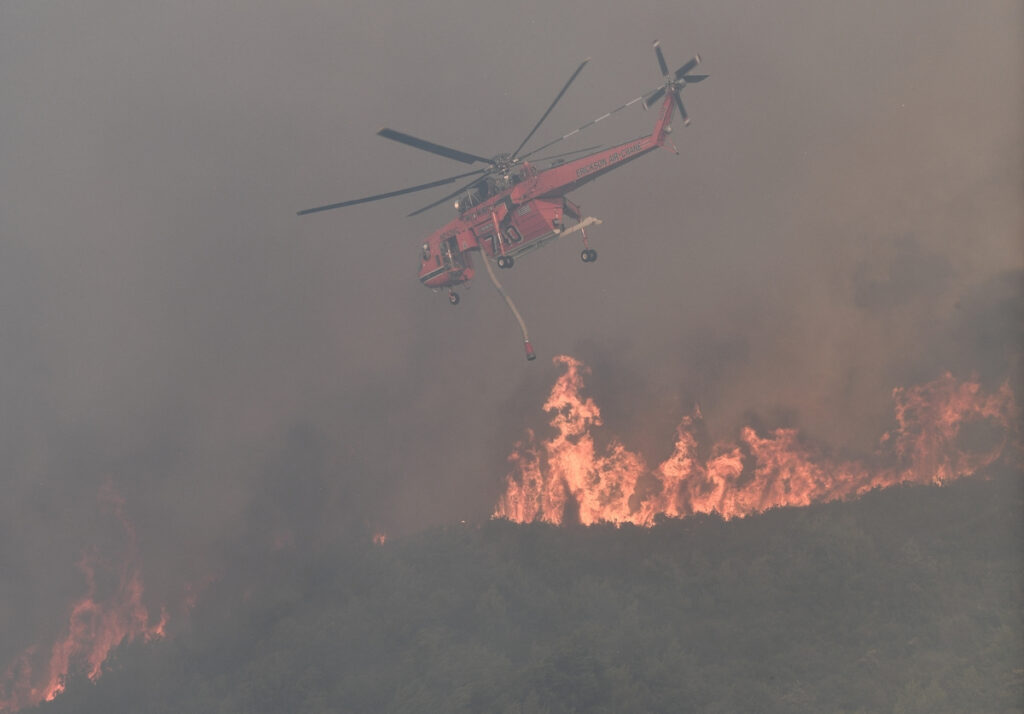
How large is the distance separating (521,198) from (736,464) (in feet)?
102

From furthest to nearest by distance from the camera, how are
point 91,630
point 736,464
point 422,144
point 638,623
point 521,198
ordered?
point 91,630 → point 736,464 → point 638,623 → point 521,198 → point 422,144

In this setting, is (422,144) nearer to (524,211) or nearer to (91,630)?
(524,211)

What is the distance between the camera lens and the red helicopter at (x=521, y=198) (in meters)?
37.2

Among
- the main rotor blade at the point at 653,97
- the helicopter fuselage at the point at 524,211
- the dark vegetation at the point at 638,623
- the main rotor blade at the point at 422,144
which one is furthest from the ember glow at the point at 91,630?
the main rotor blade at the point at 653,97

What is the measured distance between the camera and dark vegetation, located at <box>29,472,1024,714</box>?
37500mm

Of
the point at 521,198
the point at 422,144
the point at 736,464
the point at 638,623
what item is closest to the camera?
the point at 422,144

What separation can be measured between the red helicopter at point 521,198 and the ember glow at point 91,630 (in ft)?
172

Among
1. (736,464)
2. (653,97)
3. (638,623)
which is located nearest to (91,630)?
(638,623)

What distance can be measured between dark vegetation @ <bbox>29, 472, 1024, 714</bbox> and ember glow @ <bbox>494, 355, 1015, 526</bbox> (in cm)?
261

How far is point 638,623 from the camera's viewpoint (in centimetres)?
4716

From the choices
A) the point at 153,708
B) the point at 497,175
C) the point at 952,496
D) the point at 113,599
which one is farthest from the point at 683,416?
the point at 113,599

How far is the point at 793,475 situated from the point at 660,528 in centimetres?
1150

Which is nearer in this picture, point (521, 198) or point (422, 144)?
point (422, 144)

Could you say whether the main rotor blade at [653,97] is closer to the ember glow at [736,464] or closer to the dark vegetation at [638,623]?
the dark vegetation at [638,623]
